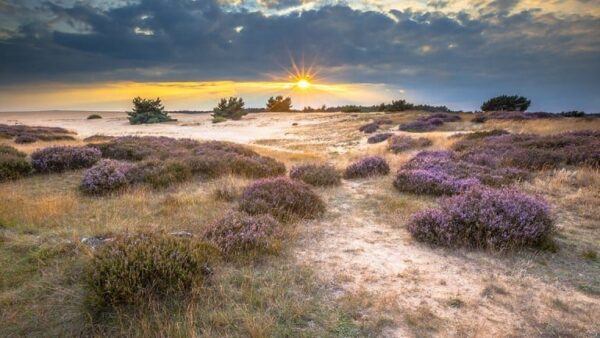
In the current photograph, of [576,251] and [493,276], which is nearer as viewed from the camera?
[493,276]

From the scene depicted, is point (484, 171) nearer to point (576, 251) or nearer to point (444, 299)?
point (576, 251)

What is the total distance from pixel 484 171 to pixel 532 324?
777 cm

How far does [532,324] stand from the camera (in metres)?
3.81

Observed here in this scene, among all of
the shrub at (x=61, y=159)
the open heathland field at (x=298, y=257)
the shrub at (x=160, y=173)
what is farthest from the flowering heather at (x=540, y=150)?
the shrub at (x=61, y=159)

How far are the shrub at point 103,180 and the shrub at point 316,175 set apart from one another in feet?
16.2

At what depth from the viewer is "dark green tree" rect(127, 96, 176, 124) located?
50656 millimetres

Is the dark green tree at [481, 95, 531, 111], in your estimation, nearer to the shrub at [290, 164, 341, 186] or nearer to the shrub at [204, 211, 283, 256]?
the shrub at [290, 164, 341, 186]

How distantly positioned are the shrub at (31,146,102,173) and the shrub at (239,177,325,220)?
734 cm

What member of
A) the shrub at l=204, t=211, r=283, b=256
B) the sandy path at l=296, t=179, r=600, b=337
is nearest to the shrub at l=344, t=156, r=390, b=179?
the sandy path at l=296, t=179, r=600, b=337

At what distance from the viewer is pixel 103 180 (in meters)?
9.23

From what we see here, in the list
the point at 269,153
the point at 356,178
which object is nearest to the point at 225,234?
the point at 356,178

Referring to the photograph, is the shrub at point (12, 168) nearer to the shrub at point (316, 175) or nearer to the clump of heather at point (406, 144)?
the shrub at point (316, 175)

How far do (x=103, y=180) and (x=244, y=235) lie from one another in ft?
18.5

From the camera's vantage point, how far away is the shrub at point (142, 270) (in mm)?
3932
